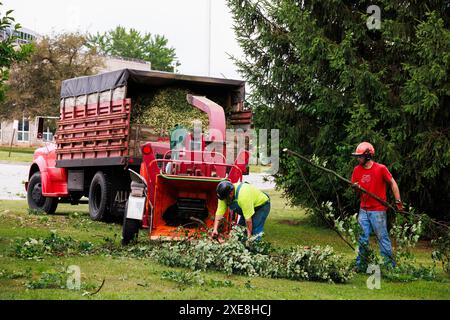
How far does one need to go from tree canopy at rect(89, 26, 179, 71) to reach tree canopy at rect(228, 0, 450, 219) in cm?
7673

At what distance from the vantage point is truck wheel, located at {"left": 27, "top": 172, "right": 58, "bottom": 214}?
2075 cm

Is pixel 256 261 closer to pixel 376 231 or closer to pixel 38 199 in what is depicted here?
pixel 376 231

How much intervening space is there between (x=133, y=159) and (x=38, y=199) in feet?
18.6

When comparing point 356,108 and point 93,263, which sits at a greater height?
point 356,108

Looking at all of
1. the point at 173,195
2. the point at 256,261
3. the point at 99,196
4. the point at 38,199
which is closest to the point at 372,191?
the point at 256,261

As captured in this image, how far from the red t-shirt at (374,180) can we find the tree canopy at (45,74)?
41226 millimetres

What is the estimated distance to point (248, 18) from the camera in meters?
20.0

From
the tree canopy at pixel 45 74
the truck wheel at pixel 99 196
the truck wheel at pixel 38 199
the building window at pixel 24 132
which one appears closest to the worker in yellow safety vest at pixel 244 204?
the truck wheel at pixel 99 196

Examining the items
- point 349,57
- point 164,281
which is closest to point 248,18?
point 349,57

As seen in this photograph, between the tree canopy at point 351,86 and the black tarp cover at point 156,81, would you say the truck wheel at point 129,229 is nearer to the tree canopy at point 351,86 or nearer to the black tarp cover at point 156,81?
the tree canopy at point 351,86

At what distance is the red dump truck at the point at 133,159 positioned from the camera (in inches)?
504

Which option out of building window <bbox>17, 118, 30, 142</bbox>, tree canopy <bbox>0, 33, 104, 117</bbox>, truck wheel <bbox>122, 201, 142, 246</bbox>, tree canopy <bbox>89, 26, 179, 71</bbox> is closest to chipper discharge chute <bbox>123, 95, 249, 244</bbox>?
truck wheel <bbox>122, 201, 142, 246</bbox>

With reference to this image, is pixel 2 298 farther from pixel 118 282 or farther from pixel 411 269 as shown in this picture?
pixel 411 269
